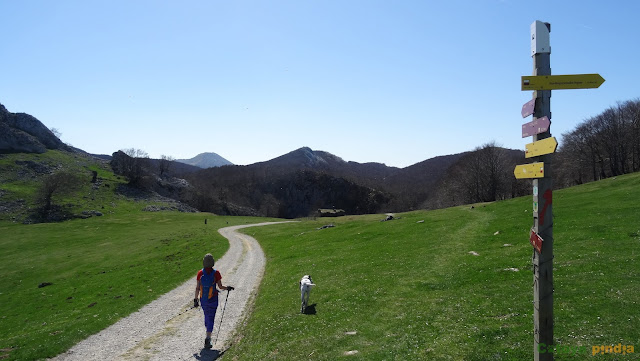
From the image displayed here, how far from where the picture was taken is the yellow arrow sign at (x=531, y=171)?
8297 millimetres

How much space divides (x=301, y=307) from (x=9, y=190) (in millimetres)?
150726

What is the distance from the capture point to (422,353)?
40.3 feet

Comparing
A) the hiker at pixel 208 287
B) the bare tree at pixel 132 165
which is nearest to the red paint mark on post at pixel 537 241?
the hiker at pixel 208 287

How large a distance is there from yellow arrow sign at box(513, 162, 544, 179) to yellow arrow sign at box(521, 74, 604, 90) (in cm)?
188

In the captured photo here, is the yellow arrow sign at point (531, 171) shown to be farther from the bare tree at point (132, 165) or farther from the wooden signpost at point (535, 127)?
the bare tree at point (132, 165)

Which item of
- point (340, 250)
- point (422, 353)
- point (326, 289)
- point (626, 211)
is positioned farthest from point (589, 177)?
point (422, 353)

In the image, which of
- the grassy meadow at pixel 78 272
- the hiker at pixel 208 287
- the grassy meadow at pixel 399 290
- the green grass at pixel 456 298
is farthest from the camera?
the grassy meadow at pixel 78 272

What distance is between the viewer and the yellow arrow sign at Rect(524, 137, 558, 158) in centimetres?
767

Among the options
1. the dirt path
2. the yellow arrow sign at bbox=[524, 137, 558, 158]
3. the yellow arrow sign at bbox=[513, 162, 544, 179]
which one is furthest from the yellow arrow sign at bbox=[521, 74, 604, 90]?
the dirt path

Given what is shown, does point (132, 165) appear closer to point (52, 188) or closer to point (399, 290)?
point (52, 188)

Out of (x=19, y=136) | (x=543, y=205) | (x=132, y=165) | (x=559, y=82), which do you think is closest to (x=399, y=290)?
(x=543, y=205)

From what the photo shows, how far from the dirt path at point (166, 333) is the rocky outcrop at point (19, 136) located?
201m

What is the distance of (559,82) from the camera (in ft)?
27.7

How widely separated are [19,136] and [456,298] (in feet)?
752
